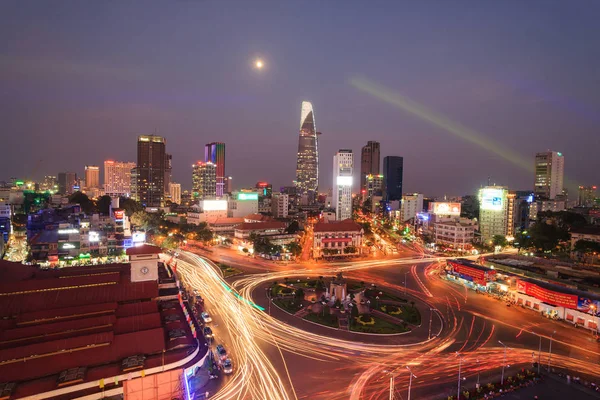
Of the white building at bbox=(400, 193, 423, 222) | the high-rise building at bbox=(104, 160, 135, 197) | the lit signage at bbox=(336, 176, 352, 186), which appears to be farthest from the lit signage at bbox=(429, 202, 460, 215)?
the high-rise building at bbox=(104, 160, 135, 197)

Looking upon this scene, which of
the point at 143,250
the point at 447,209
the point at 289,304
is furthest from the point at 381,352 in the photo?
the point at 447,209

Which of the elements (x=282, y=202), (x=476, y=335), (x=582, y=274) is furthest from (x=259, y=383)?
(x=282, y=202)

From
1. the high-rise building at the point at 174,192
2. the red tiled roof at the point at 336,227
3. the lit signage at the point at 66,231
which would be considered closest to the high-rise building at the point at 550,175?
the red tiled roof at the point at 336,227

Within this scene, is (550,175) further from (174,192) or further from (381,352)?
(174,192)

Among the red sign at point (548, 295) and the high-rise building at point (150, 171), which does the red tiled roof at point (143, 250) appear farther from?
the high-rise building at point (150, 171)

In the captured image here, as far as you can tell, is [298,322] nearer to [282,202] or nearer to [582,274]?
[582,274]
